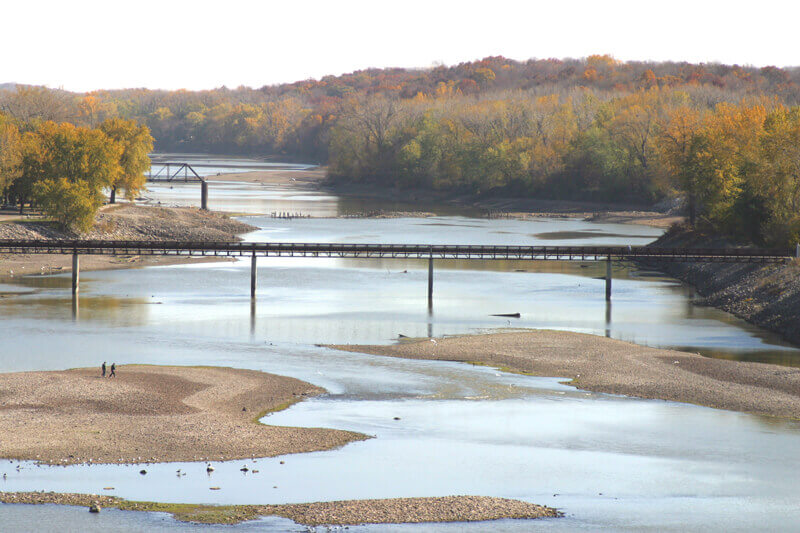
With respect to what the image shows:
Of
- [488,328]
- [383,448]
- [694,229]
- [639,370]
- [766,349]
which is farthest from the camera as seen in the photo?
Result: [694,229]

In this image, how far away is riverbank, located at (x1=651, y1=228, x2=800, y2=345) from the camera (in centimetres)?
6178

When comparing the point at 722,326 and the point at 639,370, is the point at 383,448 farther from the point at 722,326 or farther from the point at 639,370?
the point at 722,326

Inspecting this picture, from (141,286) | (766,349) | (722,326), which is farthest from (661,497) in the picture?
(141,286)

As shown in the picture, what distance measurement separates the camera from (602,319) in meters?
65.4

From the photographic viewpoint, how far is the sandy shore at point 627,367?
144 feet

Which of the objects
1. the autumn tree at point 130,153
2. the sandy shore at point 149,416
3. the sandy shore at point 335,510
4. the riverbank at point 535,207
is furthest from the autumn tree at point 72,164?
the sandy shore at point 335,510

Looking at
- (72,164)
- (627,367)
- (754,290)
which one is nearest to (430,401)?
(627,367)

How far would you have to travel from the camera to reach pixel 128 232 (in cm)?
10700

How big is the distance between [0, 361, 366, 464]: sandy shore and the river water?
1252 mm

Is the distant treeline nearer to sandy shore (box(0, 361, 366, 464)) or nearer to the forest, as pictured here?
the forest

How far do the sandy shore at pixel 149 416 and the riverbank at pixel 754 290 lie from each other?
33095mm

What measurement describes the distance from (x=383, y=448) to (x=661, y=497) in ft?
33.2

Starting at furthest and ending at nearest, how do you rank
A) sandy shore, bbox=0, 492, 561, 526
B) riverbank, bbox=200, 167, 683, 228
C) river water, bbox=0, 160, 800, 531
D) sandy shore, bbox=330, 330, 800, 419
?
riverbank, bbox=200, 167, 683, 228 < sandy shore, bbox=330, 330, 800, 419 < river water, bbox=0, 160, 800, 531 < sandy shore, bbox=0, 492, 561, 526

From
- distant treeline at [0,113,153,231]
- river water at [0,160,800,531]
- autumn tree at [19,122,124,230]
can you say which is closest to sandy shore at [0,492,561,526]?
river water at [0,160,800,531]
